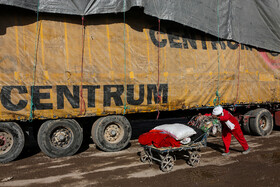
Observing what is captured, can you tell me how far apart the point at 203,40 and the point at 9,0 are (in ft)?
23.2

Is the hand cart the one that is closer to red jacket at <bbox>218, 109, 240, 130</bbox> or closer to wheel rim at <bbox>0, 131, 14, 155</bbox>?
red jacket at <bbox>218, 109, 240, 130</bbox>

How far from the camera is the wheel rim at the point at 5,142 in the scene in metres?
6.85

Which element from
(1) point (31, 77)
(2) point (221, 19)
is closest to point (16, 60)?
(1) point (31, 77)

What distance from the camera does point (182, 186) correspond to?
17.1 feet

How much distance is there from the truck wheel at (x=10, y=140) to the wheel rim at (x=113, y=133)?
2524mm

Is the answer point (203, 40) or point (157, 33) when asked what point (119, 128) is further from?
point (203, 40)

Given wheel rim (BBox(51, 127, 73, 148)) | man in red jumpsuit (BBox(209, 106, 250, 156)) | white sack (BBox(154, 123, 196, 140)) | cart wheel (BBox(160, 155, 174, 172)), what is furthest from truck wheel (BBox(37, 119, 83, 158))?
man in red jumpsuit (BBox(209, 106, 250, 156))

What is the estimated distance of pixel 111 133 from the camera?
26.6 ft

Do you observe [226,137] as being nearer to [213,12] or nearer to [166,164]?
[166,164]

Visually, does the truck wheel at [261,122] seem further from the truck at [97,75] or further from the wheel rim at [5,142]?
the wheel rim at [5,142]

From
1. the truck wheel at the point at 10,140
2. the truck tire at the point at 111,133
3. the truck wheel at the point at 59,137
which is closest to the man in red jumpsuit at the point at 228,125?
the truck tire at the point at 111,133

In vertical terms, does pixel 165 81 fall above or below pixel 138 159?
above

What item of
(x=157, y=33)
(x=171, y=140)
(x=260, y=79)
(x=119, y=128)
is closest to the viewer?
(x=171, y=140)

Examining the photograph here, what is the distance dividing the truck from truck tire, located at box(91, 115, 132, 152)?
0.11 ft
